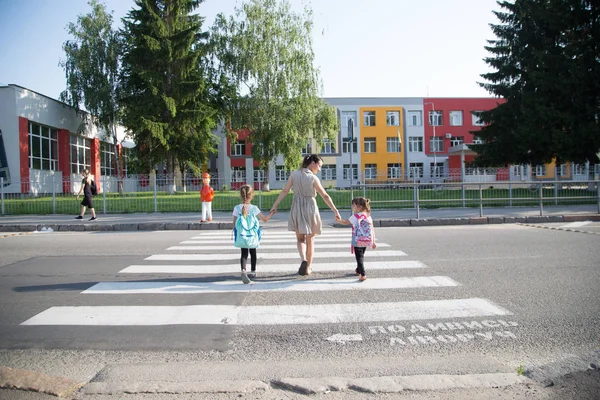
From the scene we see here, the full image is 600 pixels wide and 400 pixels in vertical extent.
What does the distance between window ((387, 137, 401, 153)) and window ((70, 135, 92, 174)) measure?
34.7 meters

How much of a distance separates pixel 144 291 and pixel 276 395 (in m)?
3.30

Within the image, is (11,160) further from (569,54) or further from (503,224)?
(569,54)

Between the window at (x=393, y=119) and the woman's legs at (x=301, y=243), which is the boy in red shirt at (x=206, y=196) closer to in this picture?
the woman's legs at (x=301, y=243)

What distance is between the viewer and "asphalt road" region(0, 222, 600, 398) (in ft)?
11.3

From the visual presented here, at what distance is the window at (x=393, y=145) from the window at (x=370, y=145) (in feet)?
6.39

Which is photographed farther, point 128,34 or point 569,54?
point 128,34

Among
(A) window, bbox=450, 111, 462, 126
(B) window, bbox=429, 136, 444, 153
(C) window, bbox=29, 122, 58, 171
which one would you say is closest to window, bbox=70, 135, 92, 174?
(C) window, bbox=29, 122, 58, 171

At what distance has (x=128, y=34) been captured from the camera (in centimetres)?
3291

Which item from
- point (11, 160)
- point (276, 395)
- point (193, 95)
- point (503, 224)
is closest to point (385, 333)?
point (276, 395)

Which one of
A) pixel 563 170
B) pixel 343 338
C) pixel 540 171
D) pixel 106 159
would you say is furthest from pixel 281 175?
pixel 343 338

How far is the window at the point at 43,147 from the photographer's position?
32531 millimetres

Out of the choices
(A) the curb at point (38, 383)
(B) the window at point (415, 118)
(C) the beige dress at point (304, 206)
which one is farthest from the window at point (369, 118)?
(A) the curb at point (38, 383)

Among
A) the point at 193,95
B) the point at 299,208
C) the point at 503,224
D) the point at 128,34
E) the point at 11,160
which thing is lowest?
the point at 503,224

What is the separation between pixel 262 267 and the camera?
24.0 feet
